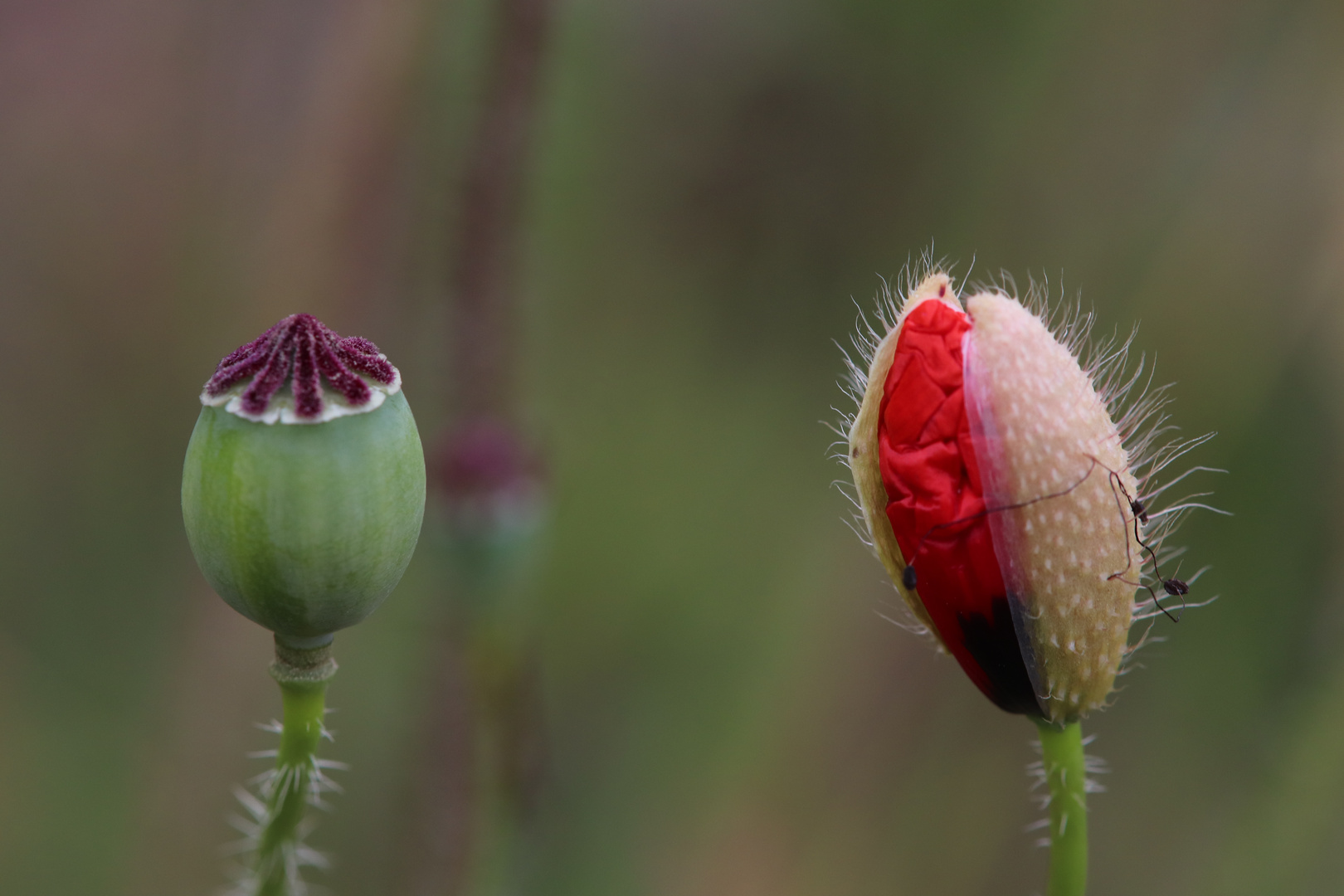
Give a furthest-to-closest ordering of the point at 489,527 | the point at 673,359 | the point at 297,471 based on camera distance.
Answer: the point at 673,359 < the point at 489,527 < the point at 297,471

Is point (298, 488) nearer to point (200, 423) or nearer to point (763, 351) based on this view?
point (200, 423)

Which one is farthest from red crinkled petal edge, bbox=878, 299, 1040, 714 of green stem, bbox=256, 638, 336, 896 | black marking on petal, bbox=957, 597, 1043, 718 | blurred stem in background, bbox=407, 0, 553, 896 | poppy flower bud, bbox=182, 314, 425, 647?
blurred stem in background, bbox=407, 0, 553, 896

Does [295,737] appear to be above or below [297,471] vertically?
below

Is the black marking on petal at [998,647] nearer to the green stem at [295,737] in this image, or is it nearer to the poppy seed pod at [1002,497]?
the poppy seed pod at [1002,497]

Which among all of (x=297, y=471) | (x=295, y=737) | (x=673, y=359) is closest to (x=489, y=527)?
(x=295, y=737)

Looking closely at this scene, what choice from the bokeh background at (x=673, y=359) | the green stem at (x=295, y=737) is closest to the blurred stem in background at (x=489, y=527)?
the bokeh background at (x=673, y=359)

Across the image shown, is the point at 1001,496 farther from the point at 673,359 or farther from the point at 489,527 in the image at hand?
the point at 673,359

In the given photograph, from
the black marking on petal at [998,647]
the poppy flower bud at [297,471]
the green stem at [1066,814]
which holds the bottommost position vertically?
the green stem at [1066,814]
